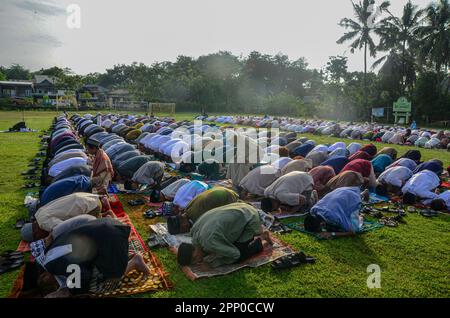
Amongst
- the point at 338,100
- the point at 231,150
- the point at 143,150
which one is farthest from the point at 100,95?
the point at 231,150

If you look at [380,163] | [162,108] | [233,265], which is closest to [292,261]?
[233,265]

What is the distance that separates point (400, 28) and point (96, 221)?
120ft

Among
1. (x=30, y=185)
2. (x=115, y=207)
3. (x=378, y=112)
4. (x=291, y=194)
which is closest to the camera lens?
(x=291, y=194)

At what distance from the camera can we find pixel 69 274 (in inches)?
150

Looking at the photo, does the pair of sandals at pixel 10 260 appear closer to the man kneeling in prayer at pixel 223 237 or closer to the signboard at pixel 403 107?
the man kneeling in prayer at pixel 223 237

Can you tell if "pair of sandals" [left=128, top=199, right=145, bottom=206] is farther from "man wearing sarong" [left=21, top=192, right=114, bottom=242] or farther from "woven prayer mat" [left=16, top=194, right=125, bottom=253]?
"man wearing sarong" [left=21, top=192, right=114, bottom=242]

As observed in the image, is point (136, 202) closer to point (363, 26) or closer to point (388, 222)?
point (388, 222)

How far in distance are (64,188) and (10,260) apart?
130 centimetres

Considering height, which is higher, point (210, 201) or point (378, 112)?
point (378, 112)

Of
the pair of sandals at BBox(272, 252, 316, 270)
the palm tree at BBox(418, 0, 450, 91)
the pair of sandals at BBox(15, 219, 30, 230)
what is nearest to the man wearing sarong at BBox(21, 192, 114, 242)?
the pair of sandals at BBox(15, 219, 30, 230)

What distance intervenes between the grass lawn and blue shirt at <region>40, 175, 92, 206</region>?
30.1 inches

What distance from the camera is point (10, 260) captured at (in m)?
4.73

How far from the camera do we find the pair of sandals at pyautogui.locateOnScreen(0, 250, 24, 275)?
4.56 m

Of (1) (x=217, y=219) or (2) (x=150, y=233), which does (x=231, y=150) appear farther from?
(1) (x=217, y=219)
